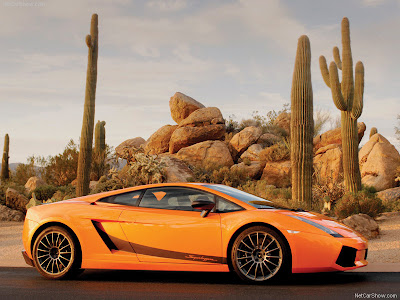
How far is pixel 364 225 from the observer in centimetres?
1182

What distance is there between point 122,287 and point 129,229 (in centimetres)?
77

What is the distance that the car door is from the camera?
6.69m

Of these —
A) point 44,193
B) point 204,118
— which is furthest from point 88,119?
point 204,118

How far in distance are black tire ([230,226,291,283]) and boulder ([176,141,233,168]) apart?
21.1 metres

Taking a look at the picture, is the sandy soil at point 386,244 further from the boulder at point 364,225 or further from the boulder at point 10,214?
the boulder at point 10,214

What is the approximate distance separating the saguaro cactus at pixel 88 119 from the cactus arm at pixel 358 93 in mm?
9282

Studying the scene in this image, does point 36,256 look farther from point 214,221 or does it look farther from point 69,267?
point 214,221

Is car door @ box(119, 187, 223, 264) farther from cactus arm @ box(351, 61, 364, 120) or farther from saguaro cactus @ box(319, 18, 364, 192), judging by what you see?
cactus arm @ box(351, 61, 364, 120)

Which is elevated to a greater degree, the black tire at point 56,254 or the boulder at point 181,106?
the boulder at point 181,106

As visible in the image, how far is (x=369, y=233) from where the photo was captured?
11.7 m

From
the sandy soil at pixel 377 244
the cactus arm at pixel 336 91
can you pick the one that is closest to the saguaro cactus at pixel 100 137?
the sandy soil at pixel 377 244

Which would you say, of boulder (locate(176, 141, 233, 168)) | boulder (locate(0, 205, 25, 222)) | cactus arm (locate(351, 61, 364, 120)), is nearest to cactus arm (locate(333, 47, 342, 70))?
Answer: cactus arm (locate(351, 61, 364, 120))

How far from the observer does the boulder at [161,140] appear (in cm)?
3319

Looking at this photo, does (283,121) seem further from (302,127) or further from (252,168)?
(302,127)
